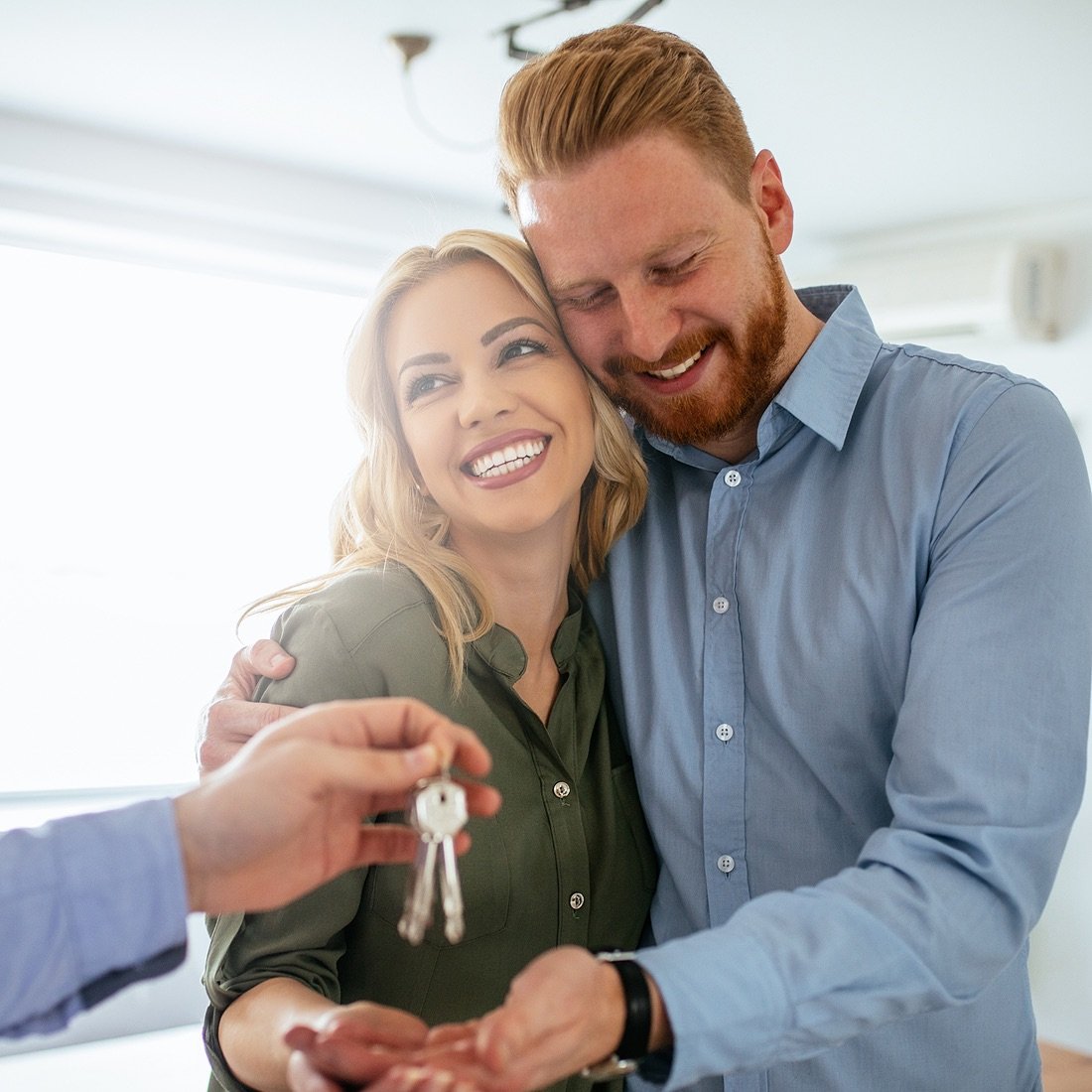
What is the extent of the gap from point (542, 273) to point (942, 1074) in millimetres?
1120

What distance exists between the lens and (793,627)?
144 cm

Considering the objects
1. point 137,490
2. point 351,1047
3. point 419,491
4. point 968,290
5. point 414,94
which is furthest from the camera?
point 968,290

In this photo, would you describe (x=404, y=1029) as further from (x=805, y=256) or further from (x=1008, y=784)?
(x=805, y=256)

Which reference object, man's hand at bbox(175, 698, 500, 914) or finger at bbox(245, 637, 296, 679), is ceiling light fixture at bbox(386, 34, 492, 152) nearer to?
finger at bbox(245, 637, 296, 679)

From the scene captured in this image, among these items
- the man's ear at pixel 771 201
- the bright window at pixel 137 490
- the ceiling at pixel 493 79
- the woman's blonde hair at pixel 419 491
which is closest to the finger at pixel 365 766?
the woman's blonde hair at pixel 419 491

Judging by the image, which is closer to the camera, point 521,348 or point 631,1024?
point 631,1024

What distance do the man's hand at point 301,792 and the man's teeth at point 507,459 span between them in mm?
621

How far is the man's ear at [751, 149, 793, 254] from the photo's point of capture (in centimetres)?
164

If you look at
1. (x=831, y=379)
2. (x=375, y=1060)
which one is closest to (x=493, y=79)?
(x=831, y=379)

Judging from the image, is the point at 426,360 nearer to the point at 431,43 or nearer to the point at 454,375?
the point at 454,375

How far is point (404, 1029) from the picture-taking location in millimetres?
1040

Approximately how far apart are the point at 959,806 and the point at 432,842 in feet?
1.72

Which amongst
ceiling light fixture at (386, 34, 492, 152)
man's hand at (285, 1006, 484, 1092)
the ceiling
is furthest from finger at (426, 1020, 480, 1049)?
ceiling light fixture at (386, 34, 492, 152)

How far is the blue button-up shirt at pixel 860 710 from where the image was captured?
41.3 inches
